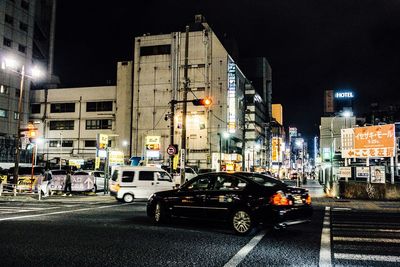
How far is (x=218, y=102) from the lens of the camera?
218ft

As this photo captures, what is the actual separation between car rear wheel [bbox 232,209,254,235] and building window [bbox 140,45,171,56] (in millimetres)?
62369

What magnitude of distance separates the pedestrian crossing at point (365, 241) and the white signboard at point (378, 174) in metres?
9.63

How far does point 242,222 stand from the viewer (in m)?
9.80

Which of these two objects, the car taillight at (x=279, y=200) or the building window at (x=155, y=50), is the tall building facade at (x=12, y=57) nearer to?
the building window at (x=155, y=50)

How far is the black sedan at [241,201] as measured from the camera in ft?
31.1

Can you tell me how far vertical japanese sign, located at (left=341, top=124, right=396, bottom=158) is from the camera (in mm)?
23609

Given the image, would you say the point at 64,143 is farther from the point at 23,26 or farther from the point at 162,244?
the point at 162,244

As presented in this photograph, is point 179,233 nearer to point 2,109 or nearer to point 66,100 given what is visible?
point 2,109

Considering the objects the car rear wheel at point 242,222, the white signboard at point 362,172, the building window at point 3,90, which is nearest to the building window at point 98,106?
the building window at point 3,90

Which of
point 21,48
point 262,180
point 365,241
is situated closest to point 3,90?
point 21,48

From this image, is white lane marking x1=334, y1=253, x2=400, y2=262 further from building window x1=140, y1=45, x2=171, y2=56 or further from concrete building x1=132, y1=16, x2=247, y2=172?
building window x1=140, y1=45, x2=171, y2=56

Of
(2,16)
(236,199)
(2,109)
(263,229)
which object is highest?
(2,16)

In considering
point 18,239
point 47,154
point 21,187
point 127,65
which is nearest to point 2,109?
point 47,154

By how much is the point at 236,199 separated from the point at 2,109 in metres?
61.8
